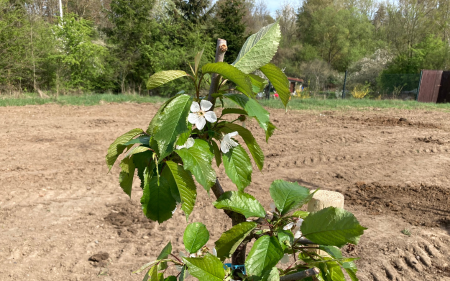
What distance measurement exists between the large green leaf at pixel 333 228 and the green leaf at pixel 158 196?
12.8 inches

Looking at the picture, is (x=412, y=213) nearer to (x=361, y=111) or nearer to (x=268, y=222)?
(x=268, y=222)

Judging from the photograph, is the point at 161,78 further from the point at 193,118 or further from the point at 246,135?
the point at 246,135

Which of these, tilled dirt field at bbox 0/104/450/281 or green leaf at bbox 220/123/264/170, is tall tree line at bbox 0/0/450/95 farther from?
green leaf at bbox 220/123/264/170

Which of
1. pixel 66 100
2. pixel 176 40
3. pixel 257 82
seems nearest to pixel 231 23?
pixel 176 40

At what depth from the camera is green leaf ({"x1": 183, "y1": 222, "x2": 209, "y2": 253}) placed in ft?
2.69

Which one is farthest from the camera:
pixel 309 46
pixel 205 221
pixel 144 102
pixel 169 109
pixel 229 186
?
pixel 309 46

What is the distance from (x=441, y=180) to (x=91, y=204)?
16.1 ft

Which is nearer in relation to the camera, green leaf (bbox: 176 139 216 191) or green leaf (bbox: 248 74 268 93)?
green leaf (bbox: 176 139 216 191)

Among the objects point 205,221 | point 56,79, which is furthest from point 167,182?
point 56,79

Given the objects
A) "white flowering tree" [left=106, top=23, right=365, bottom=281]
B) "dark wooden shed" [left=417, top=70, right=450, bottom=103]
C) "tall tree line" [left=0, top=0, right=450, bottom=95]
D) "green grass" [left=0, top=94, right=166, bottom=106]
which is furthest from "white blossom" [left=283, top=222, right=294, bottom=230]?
"dark wooden shed" [left=417, top=70, right=450, bottom=103]

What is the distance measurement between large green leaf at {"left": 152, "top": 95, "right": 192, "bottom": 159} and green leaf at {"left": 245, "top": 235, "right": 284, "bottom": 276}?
0.30 meters

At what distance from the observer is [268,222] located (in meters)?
0.84

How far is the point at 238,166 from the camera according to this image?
83 centimetres

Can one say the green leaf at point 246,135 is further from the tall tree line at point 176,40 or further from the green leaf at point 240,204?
the tall tree line at point 176,40
